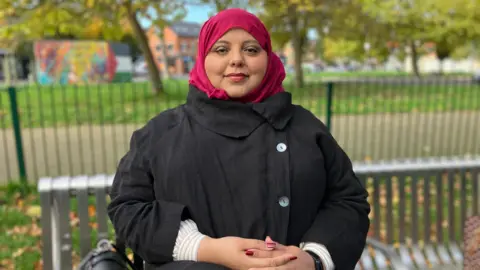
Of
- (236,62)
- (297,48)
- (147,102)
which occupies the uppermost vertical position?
(236,62)

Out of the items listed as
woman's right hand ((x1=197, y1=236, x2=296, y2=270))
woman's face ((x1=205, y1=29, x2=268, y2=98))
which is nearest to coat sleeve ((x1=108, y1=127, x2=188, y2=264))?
woman's right hand ((x1=197, y1=236, x2=296, y2=270))

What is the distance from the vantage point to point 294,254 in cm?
140

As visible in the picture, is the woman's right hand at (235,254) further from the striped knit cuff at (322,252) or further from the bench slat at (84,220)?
the bench slat at (84,220)

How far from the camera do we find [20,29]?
6.58m

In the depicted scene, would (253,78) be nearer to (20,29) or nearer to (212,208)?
(212,208)

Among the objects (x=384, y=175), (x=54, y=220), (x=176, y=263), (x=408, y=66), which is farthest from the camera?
(x=408, y=66)

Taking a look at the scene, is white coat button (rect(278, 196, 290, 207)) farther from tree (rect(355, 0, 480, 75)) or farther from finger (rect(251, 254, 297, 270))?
tree (rect(355, 0, 480, 75))

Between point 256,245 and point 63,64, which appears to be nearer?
point 256,245

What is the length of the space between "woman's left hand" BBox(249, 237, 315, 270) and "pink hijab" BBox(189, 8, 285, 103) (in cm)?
49

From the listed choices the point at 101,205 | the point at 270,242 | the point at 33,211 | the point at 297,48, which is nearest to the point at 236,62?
the point at 270,242

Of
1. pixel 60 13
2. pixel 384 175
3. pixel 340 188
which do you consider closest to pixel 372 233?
pixel 384 175

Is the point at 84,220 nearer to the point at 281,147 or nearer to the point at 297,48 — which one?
the point at 281,147

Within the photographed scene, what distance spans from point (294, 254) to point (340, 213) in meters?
0.27

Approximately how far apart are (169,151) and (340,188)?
61 cm
